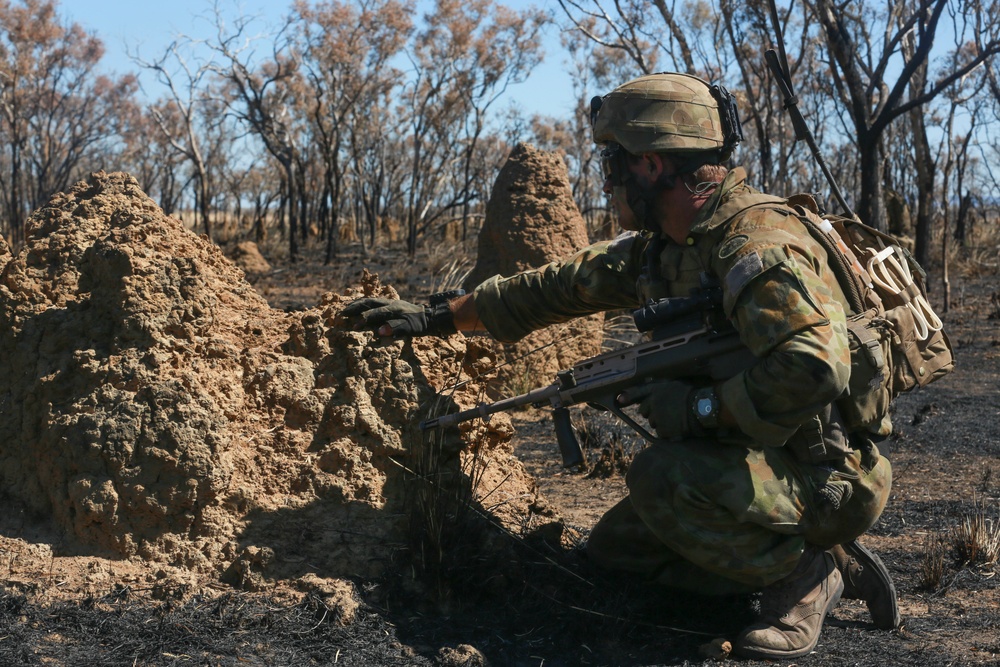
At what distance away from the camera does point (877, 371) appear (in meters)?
2.90

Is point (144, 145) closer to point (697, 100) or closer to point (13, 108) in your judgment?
point (13, 108)

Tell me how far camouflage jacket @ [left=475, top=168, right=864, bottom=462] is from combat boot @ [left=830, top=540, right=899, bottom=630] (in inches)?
21.1

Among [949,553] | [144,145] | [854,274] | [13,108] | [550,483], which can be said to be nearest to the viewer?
[854,274]

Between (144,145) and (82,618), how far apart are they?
29.2 meters

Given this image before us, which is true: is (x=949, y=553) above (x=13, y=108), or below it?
below

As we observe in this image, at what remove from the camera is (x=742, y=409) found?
2768 mm

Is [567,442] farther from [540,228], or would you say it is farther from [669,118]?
[540,228]

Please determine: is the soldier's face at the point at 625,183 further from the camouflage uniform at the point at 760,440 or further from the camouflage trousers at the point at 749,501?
the camouflage trousers at the point at 749,501

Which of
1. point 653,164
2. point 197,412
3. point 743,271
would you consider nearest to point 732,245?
point 743,271

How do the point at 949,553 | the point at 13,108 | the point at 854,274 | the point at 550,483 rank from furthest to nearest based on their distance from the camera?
the point at 13,108, the point at 550,483, the point at 949,553, the point at 854,274

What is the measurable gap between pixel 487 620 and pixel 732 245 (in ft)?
4.54

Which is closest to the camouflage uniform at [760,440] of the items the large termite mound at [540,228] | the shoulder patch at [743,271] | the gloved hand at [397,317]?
the shoulder patch at [743,271]

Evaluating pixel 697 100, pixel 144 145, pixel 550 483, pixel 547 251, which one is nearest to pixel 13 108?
pixel 144 145

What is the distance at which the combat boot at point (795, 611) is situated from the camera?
2951 millimetres
